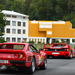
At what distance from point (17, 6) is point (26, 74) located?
189 metres

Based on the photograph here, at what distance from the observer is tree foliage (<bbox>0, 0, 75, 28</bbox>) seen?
177 m

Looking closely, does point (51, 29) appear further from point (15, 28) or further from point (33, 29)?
point (15, 28)

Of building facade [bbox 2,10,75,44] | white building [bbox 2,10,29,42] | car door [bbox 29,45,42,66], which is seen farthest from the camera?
building facade [bbox 2,10,75,44]

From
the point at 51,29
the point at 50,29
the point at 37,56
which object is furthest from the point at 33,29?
the point at 37,56

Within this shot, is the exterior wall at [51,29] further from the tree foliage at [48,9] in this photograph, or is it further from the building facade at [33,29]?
the tree foliage at [48,9]

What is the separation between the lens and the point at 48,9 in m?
185

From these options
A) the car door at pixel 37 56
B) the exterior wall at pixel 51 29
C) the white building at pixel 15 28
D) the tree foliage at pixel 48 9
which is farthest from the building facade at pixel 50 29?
the car door at pixel 37 56

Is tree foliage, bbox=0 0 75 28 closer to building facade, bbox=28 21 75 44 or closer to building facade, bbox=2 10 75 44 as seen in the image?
building facade, bbox=28 21 75 44

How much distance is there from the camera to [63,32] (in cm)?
10562

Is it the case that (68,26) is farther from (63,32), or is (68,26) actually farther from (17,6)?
(17,6)

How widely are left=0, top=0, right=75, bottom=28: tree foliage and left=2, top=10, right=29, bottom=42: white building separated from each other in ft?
245

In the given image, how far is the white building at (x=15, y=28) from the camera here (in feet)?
308

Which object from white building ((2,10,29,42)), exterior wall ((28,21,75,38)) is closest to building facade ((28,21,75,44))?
exterior wall ((28,21,75,38))

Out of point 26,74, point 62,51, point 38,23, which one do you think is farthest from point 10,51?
point 38,23
